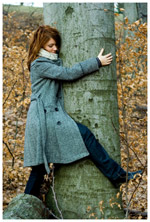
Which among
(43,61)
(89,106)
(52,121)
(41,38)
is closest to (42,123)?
(52,121)

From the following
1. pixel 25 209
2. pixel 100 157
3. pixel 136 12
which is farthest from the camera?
pixel 136 12

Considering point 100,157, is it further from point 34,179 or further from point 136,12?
point 136,12

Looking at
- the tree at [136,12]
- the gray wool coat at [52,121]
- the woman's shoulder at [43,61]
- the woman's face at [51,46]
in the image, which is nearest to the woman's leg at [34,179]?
the gray wool coat at [52,121]

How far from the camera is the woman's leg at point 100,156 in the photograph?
110 inches

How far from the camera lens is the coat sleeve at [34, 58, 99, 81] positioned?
2760mm

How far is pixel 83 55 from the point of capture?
111 inches

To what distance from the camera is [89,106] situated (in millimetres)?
2797

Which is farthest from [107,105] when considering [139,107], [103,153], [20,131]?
[139,107]

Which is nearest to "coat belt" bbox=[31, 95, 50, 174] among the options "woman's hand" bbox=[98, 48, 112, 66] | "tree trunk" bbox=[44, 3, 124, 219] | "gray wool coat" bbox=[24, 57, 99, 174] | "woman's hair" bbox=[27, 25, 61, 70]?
"gray wool coat" bbox=[24, 57, 99, 174]

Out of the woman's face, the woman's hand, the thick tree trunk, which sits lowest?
the thick tree trunk

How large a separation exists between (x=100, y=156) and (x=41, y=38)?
145cm

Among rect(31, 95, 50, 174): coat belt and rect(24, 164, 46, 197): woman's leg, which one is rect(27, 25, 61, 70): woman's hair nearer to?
rect(31, 95, 50, 174): coat belt

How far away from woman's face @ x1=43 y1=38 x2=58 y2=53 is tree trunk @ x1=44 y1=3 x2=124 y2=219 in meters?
0.15

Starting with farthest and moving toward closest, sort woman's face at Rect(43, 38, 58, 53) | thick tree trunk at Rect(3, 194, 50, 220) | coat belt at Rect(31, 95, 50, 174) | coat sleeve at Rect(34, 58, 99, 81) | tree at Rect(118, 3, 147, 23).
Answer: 1. tree at Rect(118, 3, 147, 23)
2. woman's face at Rect(43, 38, 58, 53)
3. coat belt at Rect(31, 95, 50, 174)
4. coat sleeve at Rect(34, 58, 99, 81)
5. thick tree trunk at Rect(3, 194, 50, 220)
